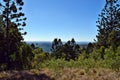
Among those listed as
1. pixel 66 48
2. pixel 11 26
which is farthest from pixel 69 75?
pixel 66 48

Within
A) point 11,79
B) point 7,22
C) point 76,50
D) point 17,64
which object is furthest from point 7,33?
point 76,50

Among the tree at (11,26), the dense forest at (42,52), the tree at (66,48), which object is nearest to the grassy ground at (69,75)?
the dense forest at (42,52)

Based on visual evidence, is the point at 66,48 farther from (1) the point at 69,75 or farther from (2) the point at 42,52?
(1) the point at 69,75

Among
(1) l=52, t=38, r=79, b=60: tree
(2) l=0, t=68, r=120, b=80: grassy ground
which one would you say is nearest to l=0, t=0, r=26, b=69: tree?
(2) l=0, t=68, r=120, b=80: grassy ground

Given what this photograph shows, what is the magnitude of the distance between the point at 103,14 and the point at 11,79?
44177mm

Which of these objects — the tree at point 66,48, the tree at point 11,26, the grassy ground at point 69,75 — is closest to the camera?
the grassy ground at point 69,75

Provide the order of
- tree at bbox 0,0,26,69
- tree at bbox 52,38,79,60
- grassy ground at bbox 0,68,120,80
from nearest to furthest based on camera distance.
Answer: grassy ground at bbox 0,68,120,80 < tree at bbox 0,0,26,69 < tree at bbox 52,38,79,60

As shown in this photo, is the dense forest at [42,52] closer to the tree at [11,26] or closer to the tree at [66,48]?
the tree at [11,26]

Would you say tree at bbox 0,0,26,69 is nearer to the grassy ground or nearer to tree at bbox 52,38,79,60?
the grassy ground

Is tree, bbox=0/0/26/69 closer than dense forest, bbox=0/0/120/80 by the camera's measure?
No

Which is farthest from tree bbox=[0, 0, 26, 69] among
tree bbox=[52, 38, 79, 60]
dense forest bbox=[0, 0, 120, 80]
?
tree bbox=[52, 38, 79, 60]

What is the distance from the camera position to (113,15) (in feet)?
178

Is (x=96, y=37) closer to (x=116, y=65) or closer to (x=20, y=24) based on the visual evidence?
(x=20, y=24)

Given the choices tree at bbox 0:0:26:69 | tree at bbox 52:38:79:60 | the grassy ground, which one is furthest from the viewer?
Result: tree at bbox 52:38:79:60
